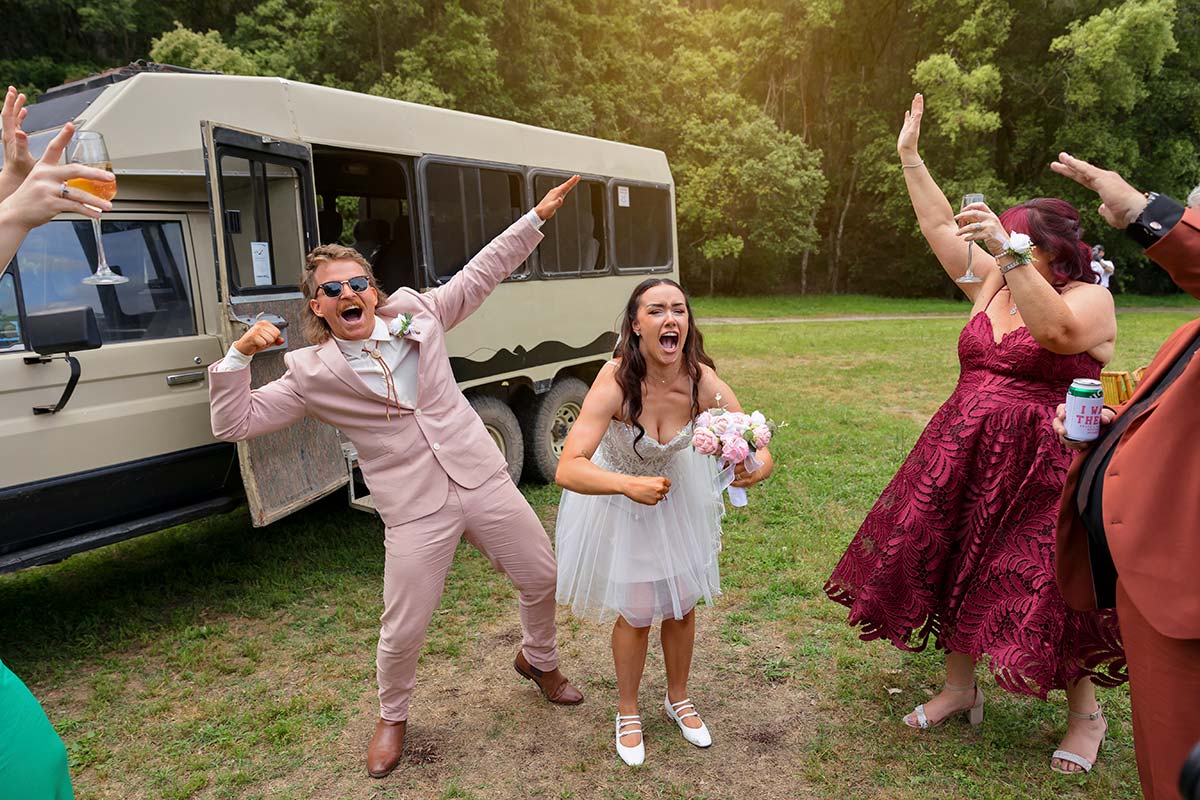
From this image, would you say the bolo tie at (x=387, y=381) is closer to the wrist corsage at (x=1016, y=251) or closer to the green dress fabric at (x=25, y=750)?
the green dress fabric at (x=25, y=750)

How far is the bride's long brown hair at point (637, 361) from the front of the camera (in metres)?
2.96

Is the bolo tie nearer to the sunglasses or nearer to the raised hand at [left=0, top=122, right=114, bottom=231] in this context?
the sunglasses

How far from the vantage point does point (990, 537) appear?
9.76ft

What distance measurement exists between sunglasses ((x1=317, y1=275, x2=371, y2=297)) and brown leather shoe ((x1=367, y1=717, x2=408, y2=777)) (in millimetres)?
1779

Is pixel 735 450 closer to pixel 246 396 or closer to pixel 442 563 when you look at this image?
pixel 442 563

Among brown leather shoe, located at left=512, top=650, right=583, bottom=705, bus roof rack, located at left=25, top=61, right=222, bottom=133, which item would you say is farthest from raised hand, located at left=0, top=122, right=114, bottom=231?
bus roof rack, located at left=25, top=61, right=222, bottom=133

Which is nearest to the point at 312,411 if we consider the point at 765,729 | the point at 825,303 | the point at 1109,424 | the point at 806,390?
the point at 765,729

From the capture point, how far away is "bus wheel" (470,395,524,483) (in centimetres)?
626

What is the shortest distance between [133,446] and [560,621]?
8.54 ft

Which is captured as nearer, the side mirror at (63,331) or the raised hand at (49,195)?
the raised hand at (49,195)

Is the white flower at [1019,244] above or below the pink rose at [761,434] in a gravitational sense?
above

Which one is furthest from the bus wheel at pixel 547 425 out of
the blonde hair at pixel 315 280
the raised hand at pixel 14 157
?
the raised hand at pixel 14 157

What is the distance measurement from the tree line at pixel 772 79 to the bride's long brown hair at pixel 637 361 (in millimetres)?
16151

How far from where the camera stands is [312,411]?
3068mm
